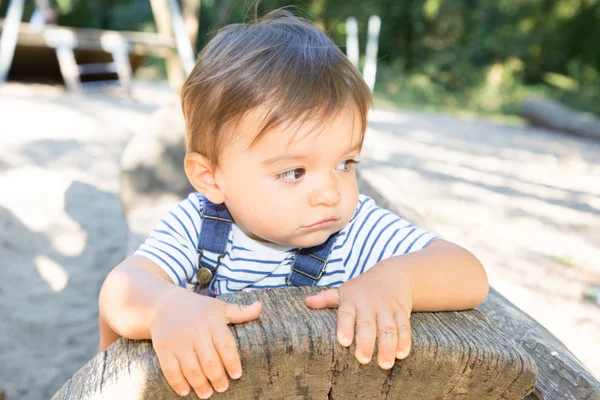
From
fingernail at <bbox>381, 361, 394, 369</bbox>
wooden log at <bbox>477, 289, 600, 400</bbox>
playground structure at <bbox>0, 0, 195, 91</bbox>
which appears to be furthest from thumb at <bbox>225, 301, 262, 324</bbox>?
playground structure at <bbox>0, 0, 195, 91</bbox>

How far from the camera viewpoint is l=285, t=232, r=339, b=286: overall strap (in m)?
1.34

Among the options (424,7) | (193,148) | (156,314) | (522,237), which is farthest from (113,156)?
(424,7)

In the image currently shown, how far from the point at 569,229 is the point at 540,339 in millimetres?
3515

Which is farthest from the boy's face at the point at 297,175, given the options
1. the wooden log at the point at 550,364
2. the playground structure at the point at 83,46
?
the playground structure at the point at 83,46

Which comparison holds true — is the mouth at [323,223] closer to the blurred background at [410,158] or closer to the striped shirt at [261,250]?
the striped shirt at [261,250]

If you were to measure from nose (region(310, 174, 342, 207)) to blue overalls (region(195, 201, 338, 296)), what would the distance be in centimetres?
21

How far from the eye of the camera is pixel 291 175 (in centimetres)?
120

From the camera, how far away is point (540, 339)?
131 cm

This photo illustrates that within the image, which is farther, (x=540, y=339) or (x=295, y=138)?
(x=540, y=339)

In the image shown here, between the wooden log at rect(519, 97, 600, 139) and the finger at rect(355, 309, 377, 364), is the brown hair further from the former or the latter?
the wooden log at rect(519, 97, 600, 139)

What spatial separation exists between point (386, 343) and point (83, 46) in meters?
9.75

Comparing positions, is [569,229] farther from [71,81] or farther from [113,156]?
[71,81]

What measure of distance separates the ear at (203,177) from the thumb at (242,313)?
18.8 inches

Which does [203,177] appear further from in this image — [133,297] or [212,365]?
[212,365]
